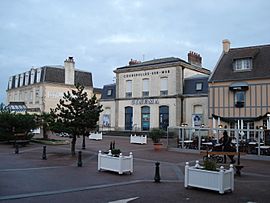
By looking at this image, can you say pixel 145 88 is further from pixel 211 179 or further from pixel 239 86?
pixel 211 179

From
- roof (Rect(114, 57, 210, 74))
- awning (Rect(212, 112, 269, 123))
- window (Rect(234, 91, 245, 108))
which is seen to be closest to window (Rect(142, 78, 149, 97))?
roof (Rect(114, 57, 210, 74))

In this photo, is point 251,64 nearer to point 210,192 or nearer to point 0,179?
point 210,192

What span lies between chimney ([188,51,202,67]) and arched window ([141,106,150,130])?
7271mm

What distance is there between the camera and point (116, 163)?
Result: 37.9 ft

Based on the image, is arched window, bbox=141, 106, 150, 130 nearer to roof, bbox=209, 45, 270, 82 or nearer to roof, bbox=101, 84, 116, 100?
roof, bbox=101, 84, 116, 100

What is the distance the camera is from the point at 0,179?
999 cm

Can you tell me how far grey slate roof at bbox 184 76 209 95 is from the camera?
105 feet

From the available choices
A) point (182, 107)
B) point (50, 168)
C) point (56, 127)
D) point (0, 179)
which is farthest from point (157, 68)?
point (0, 179)

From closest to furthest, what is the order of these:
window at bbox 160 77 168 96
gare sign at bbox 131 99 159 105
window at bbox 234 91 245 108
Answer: window at bbox 234 91 245 108 → window at bbox 160 77 168 96 → gare sign at bbox 131 99 159 105

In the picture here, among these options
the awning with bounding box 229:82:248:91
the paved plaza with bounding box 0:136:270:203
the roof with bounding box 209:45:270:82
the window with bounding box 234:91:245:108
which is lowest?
the paved plaza with bounding box 0:136:270:203

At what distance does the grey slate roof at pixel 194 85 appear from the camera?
105 feet

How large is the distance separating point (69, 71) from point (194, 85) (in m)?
21.0

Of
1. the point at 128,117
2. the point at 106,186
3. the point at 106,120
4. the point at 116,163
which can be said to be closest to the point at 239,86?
the point at 128,117

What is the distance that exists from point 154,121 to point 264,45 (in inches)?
515
